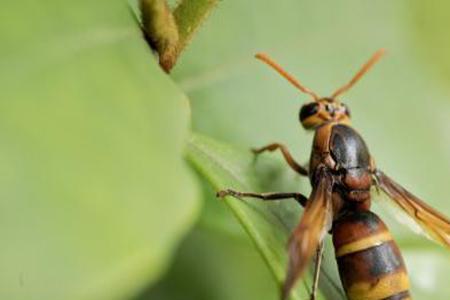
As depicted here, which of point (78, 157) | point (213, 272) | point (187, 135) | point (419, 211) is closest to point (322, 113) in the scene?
point (419, 211)

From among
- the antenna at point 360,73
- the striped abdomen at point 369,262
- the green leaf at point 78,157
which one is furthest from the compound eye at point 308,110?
the green leaf at point 78,157

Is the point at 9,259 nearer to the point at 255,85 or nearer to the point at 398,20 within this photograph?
the point at 255,85

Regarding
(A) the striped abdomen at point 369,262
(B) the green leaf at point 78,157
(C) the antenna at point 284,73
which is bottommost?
(A) the striped abdomen at point 369,262

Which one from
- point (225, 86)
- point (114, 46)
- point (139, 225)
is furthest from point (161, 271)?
point (139, 225)

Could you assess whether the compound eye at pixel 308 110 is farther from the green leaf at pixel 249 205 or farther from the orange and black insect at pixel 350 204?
the green leaf at pixel 249 205

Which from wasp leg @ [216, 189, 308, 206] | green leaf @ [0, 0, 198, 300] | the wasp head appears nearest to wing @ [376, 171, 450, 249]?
the wasp head

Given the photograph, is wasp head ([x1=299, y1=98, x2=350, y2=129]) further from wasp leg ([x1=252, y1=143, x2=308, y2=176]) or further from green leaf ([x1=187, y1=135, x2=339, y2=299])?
green leaf ([x1=187, y1=135, x2=339, y2=299])

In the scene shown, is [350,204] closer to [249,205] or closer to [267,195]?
[267,195]

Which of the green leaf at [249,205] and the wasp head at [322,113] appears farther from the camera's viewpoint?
the wasp head at [322,113]
